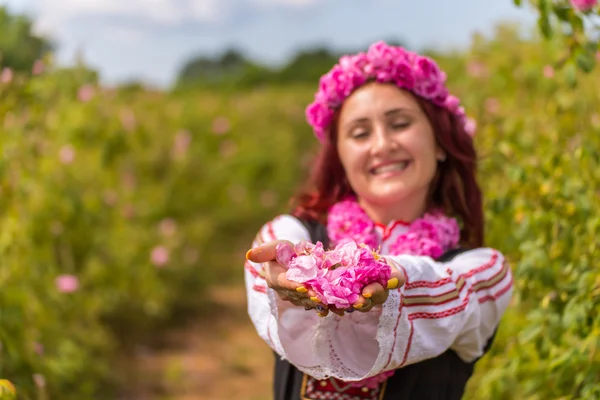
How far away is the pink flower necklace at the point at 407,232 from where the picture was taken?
1634mm

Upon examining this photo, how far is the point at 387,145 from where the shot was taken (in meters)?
1.65

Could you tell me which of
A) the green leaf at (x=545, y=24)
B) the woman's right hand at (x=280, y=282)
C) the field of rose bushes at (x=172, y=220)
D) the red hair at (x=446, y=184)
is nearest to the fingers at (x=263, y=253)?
the woman's right hand at (x=280, y=282)

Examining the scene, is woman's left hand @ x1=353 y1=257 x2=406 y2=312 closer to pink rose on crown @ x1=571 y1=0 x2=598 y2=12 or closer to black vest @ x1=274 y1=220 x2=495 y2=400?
black vest @ x1=274 y1=220 x2=495 y2=400

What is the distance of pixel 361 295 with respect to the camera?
1.20 meters

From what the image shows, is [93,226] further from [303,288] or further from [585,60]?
[303,288]

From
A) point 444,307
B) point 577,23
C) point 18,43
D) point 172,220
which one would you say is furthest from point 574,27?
point 172,220

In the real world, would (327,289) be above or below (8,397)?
above

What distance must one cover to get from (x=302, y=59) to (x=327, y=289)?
28.2 meters

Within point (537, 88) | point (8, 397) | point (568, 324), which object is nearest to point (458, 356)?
point (568, 324)

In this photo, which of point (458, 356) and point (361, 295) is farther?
point (458, 356)

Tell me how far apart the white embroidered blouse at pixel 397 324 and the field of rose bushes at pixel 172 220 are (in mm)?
268

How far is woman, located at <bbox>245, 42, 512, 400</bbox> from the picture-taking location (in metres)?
1.41

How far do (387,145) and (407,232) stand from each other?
0.20 meters

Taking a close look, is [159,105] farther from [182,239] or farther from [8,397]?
[8,397]
